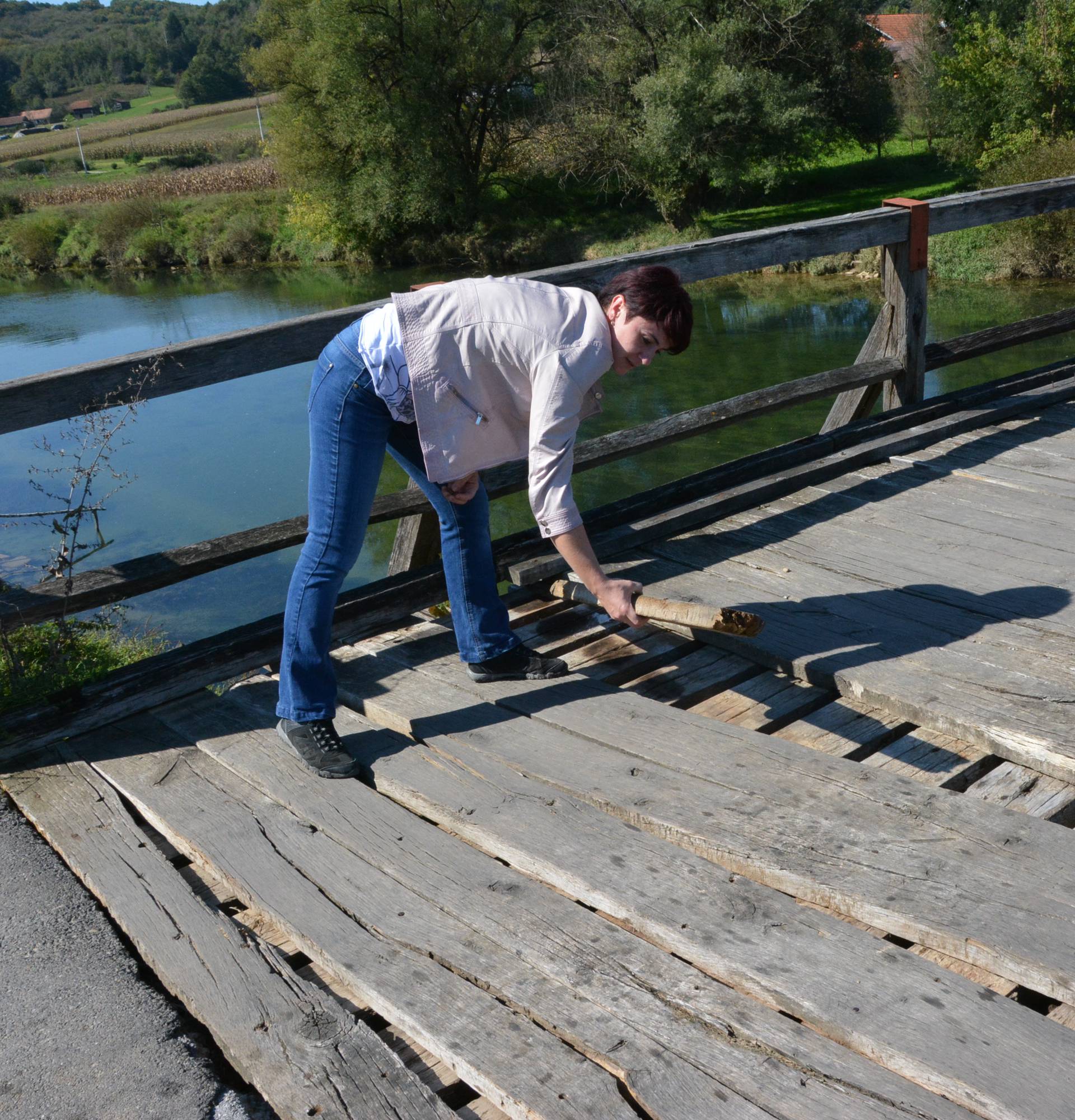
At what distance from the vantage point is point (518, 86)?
36156mm

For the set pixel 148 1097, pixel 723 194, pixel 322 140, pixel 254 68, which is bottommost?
pixel 148 1097

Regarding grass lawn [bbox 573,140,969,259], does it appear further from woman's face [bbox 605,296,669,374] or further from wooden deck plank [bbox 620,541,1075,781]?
woman's face [bbox 605,296,669,374]

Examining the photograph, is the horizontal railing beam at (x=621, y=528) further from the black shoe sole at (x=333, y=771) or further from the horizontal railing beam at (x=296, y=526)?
the black shoe sole at (x=333, y=771)

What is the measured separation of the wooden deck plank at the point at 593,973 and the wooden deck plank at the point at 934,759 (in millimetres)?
694

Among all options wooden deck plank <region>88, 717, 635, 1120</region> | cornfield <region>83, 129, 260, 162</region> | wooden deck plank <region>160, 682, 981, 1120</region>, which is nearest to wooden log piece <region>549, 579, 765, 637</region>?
wooden deck plank <region>160, 682, 981, 1120</region>

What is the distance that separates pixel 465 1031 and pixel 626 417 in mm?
15057

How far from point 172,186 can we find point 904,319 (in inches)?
1928

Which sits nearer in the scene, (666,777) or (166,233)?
(666,777)

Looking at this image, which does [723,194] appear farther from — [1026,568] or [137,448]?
[1026,568]

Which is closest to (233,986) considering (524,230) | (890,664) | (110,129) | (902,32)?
(890,664)

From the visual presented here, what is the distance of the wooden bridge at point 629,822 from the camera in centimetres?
185

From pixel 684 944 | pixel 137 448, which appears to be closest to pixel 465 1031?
pixel 684 944

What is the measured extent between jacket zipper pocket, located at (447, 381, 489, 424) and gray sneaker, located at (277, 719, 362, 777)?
87cm

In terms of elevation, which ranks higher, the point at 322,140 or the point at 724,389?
the point at 322,140
